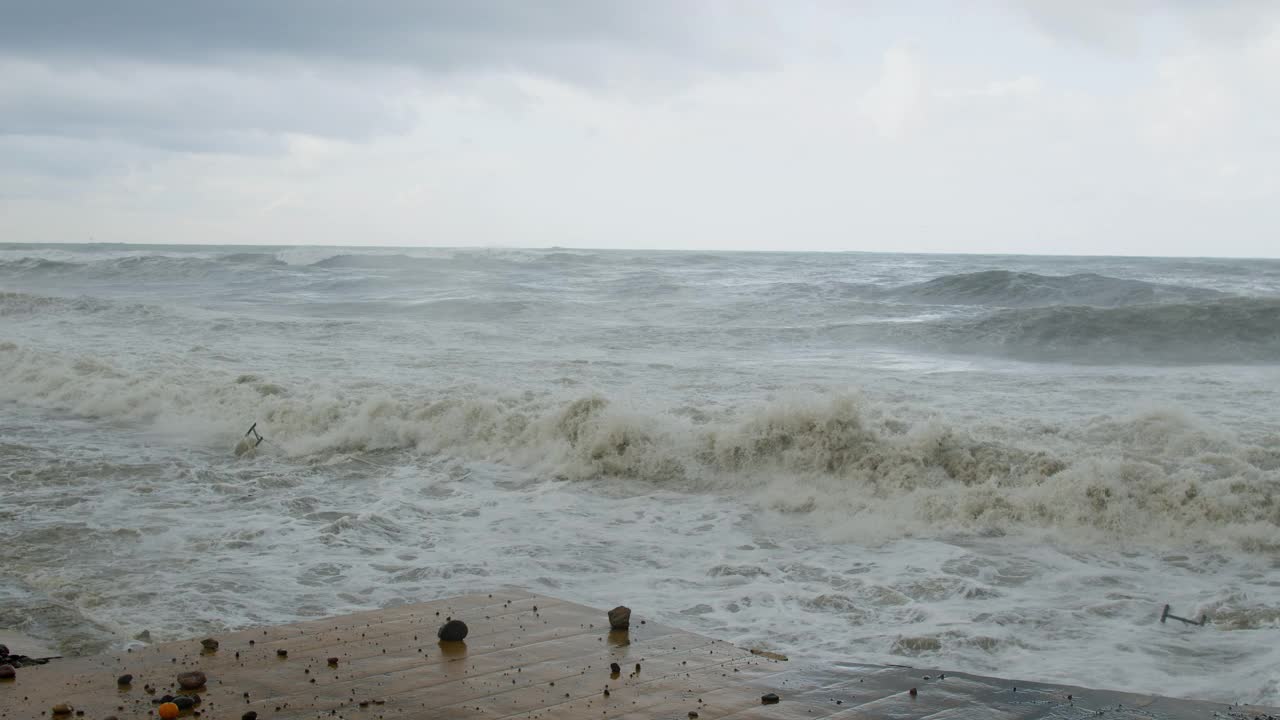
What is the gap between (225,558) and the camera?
6898 millimetres

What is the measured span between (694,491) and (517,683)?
5411 millimetres

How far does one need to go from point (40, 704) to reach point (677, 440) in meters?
7.13

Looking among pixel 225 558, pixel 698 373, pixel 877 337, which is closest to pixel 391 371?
pixel 698 373

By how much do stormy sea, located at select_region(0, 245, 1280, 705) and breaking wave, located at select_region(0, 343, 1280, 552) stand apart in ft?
0.12

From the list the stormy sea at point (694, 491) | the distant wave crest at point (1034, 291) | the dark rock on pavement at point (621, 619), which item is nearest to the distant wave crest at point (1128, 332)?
the stormy sea at point (694, 491)

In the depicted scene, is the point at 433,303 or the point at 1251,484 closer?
the point at 1251,484

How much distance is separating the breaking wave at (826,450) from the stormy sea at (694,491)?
0.12 ft

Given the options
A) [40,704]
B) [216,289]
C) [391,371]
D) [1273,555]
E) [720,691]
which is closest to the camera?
[40,704]

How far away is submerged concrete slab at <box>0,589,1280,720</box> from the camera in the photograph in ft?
13.1

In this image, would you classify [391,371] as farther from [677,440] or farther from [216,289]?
[216,289]

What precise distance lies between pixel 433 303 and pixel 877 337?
1294cm

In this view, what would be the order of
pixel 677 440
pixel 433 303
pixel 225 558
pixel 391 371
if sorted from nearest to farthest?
pixel 225 558 < pixel 677 440 < pixel 391 371 < pixel 433 303

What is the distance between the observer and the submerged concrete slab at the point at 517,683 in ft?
13.1

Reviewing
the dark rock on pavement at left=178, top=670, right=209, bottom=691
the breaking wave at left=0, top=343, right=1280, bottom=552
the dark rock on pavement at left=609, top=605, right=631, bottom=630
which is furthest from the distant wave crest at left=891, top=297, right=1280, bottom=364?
the dark rock on pavement at left=178, top=670, right=209, bottom=691
